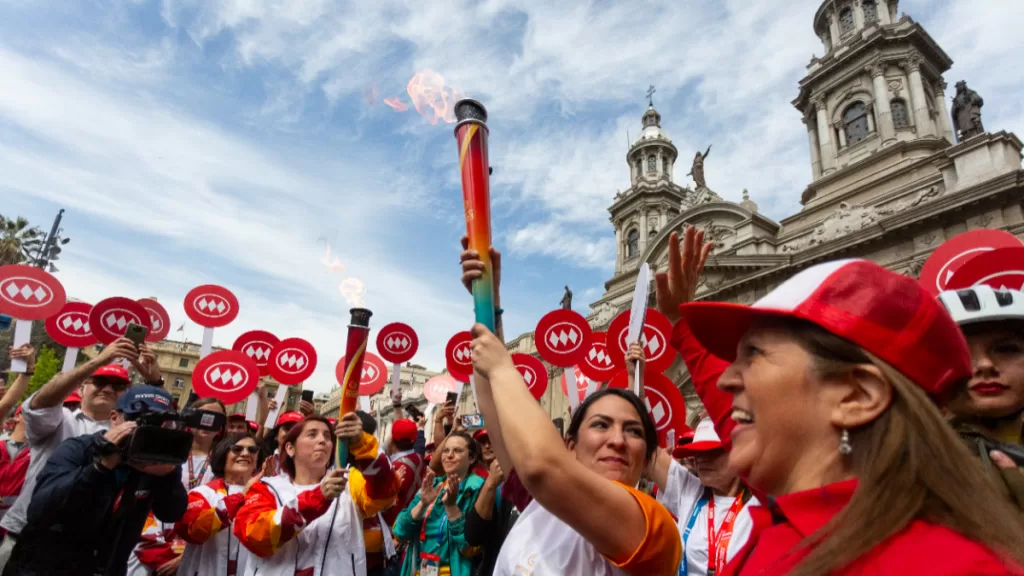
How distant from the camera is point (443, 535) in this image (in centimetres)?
487

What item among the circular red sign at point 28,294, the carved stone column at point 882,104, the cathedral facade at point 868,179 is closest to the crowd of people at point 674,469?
the circular red sign at point 28,294

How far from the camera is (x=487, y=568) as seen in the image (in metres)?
4.12

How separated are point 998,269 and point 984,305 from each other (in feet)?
5.14

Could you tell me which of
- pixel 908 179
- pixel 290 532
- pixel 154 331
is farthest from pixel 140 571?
pixel 908 179

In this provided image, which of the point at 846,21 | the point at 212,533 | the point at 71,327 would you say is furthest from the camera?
the point at 846,21

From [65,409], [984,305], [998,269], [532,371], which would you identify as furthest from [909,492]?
[532,371]

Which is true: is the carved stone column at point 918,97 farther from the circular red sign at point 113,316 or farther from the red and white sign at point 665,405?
the circular red sign at point 113,316

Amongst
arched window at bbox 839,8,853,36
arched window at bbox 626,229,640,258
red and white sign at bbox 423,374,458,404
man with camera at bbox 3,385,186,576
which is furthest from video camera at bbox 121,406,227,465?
arched window at bbox 626,229,640,258

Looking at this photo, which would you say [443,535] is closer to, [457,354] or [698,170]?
[457,354]

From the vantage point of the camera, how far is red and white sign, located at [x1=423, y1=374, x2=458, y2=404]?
1298cm

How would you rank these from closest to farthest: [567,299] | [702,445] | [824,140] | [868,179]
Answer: [702,445], [868,179], [824,140], [567,299]

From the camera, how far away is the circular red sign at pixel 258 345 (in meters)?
8.74

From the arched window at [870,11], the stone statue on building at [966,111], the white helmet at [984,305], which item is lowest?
the white helmet at [984,305]

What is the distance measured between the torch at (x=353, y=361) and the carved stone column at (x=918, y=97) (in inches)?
1078
